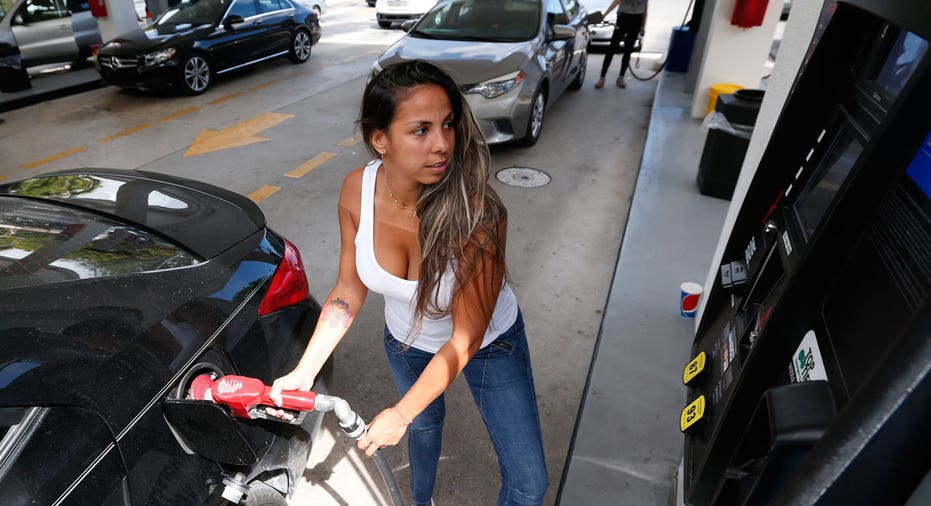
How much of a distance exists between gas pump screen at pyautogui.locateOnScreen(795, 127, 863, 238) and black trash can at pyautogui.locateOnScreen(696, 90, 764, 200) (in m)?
3.29

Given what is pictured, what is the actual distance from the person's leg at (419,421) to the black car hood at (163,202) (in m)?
0.80

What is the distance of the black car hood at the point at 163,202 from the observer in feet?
6.98

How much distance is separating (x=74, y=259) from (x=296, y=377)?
0.83 metres

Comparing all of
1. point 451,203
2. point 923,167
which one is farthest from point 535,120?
point 923,167

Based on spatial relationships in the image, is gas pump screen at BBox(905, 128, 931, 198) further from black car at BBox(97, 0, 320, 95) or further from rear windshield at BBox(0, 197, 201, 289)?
black car at BBox(97, 0, 320, 95)

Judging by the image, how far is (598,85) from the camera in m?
9.06

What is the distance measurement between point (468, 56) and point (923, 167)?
17.3ft

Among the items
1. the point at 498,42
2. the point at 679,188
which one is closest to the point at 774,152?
the point at 679,188

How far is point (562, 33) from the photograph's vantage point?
21.6 ft

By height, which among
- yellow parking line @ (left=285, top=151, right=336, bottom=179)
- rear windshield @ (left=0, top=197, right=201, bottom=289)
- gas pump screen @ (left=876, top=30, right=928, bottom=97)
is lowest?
yellow parking line @ (left=285, top=151, right=336, bottom=179)

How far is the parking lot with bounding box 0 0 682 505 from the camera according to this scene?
2.73 meters

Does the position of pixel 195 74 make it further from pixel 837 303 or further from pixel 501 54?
pixel 837 303

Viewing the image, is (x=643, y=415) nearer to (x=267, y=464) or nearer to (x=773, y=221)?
(x=773, y=221)

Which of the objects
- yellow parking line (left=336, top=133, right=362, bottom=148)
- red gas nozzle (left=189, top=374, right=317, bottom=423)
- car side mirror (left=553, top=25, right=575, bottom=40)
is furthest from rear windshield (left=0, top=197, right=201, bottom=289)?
car side mirror (left=553, top=25, right=575, bottom=40)
